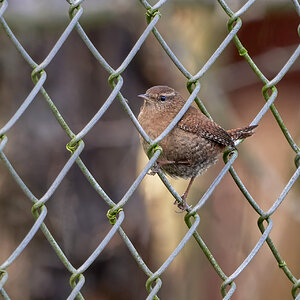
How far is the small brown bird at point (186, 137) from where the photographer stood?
2561 mm

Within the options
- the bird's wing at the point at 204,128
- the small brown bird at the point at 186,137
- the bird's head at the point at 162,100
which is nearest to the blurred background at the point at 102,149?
the bird's head at the point at 162,100

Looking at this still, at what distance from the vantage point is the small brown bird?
8.40 ft

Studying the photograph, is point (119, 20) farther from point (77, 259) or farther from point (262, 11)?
point (77, 259)

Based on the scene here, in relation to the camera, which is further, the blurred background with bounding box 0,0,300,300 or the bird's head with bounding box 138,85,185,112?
the blurred background with bounding box 0,0,300,300

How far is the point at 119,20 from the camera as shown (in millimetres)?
4609

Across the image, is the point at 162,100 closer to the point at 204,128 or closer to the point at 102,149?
the point at 204,128

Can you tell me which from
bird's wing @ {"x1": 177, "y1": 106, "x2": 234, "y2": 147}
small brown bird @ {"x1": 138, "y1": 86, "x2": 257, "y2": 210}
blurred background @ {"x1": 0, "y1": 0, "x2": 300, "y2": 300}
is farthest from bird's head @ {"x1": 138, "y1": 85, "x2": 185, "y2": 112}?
blurred background @ {"x1": 0, "y1": 0, "x2": 300, "y2": 300}

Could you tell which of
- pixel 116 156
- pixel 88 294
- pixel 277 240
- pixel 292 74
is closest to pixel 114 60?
pixel 116 156

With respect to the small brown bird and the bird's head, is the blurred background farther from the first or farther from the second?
the small brown bird

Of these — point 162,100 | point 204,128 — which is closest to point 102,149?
point 162,100

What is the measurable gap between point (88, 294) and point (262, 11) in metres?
2.72

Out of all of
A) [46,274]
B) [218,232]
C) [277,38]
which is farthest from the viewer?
[277,38]

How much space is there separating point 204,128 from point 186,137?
0.12 metres

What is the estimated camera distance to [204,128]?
2.68 m
